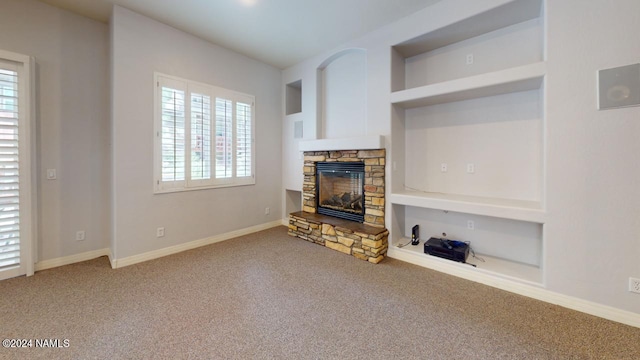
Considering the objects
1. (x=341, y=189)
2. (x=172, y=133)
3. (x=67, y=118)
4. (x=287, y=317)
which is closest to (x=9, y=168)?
(x=67, y=118)

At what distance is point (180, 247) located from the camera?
3.65 metres

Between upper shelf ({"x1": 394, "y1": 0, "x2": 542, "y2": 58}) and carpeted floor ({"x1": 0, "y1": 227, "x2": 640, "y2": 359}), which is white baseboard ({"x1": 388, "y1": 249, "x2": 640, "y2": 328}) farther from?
upper shelf ({"x1": 394, "y1": 0, "x2": 542, "y2": 58})

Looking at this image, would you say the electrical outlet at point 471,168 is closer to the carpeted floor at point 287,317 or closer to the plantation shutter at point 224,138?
the carpeted floor at point 287,317

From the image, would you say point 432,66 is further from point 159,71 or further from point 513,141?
point 159,71

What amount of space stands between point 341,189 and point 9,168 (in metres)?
4.02

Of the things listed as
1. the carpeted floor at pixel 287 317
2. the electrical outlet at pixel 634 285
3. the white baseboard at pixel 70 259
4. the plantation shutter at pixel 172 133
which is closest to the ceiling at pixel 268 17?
the plantation shutter at pixel 172 133

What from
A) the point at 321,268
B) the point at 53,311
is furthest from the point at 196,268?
the point at 321,268

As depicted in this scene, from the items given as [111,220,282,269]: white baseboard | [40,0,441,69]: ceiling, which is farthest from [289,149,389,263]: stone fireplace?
[40,0,441,69]: ceiling

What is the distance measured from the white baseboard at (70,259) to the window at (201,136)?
1.16 metres

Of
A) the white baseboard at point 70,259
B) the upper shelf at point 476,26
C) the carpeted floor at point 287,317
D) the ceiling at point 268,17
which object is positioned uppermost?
the ceiling at point 268,17

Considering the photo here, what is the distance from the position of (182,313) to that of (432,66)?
411 centimetres

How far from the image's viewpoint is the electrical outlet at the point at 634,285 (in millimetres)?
2018

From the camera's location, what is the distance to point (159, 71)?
11.1ft

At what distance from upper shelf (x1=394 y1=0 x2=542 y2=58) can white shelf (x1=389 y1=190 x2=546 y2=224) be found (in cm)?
201
